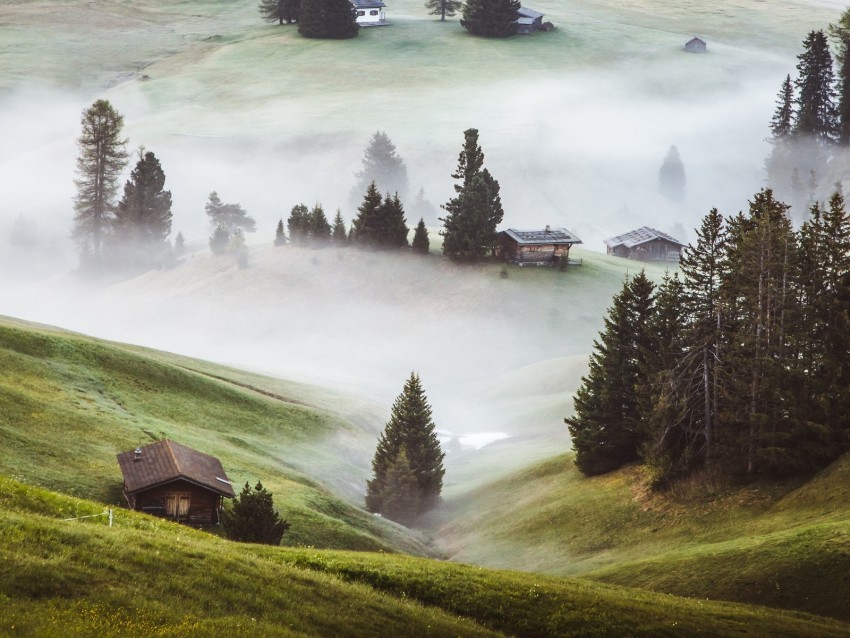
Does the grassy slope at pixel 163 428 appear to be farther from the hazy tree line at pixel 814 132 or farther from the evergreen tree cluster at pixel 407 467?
the hazy tree line at pixel 814 132

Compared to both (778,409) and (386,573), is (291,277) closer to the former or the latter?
(778,409)

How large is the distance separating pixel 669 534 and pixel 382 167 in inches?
5948

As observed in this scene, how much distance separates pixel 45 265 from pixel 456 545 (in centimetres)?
14482

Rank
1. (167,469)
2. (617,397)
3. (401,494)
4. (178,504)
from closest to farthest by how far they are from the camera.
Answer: (167,469), (178,504), (617,397), (401,494)

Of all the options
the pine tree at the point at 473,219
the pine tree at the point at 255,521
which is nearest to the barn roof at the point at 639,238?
the pine tree at the point at 473,219

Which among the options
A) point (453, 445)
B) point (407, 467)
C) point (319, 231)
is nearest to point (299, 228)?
point (319, 231)

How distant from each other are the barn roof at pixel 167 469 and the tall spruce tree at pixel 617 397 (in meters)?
22.8

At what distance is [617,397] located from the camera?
59781mm

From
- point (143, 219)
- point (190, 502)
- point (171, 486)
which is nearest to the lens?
point (171, 486)

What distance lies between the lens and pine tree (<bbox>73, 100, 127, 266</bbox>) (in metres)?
153

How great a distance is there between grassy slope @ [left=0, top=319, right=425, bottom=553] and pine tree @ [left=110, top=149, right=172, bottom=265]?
75.7 meters

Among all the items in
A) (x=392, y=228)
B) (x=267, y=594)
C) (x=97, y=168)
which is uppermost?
(x=97, y=168)

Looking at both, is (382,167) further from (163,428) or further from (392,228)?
(163,428)

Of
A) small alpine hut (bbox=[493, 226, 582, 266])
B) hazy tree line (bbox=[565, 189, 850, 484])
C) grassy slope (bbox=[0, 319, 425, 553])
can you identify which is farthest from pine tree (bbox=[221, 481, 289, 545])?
small alpine hut (bbox=[493, 226, 582, 266])
